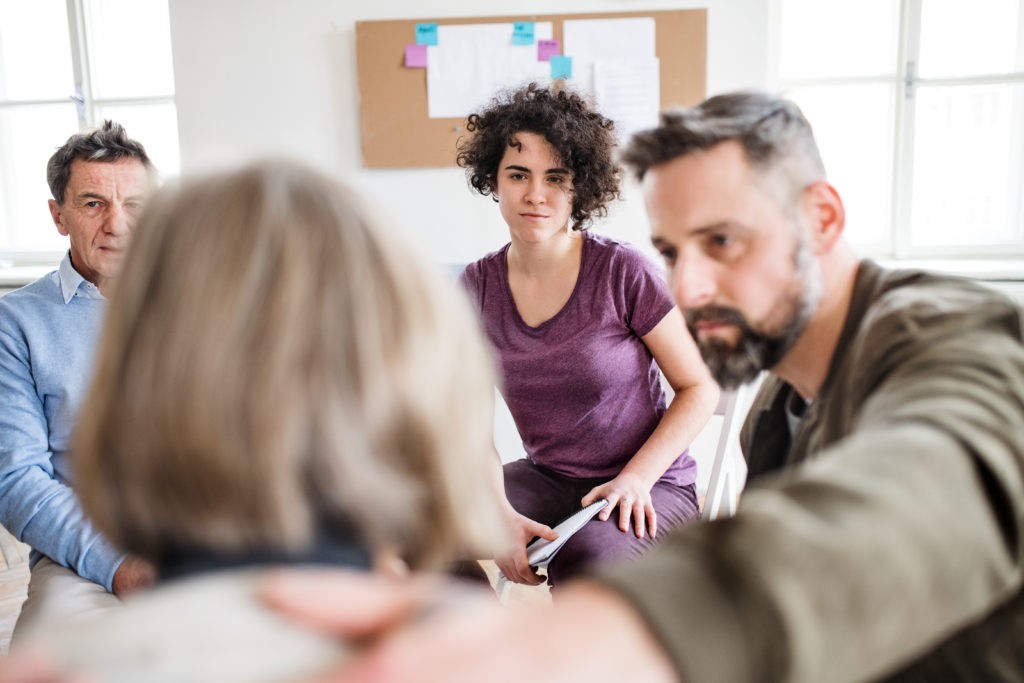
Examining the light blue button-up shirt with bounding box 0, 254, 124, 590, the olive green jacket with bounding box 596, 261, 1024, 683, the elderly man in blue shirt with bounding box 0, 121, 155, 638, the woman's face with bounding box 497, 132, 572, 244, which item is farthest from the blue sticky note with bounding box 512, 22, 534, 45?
the olive green jacket with bounding box 596, 261, 1024, 683

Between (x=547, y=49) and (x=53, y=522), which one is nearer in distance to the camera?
(x=53, y=522)

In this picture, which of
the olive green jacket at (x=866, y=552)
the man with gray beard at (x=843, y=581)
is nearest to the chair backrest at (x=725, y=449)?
the man with gray beard at (x=843, y=581)

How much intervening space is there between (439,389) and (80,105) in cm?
401

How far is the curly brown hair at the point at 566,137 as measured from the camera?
196 cm

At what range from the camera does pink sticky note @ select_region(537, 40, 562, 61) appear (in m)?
3.07

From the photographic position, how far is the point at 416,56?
314 cm

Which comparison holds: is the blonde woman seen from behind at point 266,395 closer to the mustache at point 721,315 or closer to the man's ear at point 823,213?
the mustache at point 721,315

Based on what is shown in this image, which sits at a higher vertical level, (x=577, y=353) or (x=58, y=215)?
(x=58, y=215)

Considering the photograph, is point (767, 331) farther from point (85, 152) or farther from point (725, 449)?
point (85, 152)

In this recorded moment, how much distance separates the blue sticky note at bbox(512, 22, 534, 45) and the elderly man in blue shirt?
1.66 metres

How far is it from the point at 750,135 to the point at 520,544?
1.01m

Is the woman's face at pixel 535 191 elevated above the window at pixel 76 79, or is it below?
below

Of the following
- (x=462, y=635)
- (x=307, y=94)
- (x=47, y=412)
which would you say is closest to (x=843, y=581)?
(x=462, y=635)

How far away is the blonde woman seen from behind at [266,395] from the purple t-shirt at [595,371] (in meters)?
1.31
